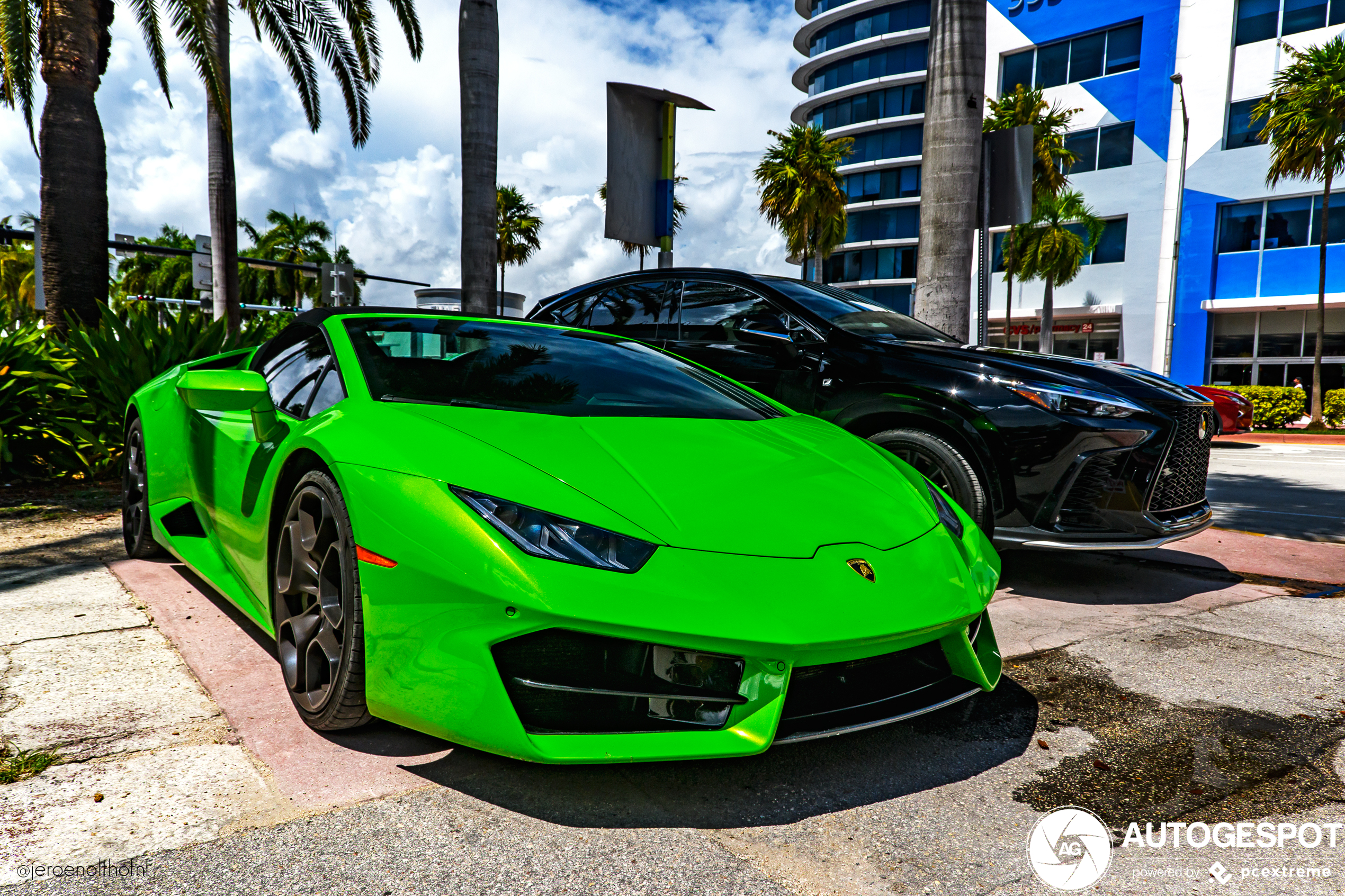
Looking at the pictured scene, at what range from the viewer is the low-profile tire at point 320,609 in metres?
2.23

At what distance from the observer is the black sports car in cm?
381

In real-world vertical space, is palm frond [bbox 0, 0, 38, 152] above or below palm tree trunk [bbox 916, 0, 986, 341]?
above

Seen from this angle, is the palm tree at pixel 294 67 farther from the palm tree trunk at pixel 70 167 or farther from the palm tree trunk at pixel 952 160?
the palm tree trunk at pixel 952 160

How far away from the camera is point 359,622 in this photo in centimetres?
220

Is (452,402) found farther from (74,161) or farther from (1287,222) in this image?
(1287,222)

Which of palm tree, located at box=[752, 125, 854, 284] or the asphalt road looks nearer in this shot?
the asphalt road

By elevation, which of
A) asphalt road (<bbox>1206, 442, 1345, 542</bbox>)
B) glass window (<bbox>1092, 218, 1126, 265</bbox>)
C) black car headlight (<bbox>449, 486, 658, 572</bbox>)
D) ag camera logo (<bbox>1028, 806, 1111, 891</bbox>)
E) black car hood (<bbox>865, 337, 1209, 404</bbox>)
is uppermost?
glass window (<bbox>1092, 218, 1126, 265</bbox>)

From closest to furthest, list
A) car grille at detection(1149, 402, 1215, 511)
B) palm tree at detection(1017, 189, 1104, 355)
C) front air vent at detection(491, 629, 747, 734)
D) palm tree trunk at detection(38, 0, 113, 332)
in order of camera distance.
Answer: front air vent at detection(491, 629, 747, 734), car grille at detection(1149, 402, 1215, 511), palm tree trunk at detection(38, 0, 113, 332), palm tree at detection(1017, 189, 1104, 355)

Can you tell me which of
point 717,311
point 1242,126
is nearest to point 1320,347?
point 1242,126

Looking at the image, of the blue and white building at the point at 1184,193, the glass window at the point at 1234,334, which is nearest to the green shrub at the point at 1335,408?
the blue and white building at the point at 1184,193

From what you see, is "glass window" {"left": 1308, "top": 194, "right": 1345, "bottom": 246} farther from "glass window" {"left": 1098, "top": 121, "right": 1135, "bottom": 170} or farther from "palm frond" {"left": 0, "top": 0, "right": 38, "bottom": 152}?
"palm frond" {"left": 0, "top": 0, "right": 38, "bottom": 152}

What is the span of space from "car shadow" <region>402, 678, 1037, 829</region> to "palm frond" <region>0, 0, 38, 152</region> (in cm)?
1095

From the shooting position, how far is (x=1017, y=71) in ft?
124

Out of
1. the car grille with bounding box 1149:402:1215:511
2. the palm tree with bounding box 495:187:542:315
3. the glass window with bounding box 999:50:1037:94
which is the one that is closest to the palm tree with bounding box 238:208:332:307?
the palm tree with bounding box 495:187:542:315
